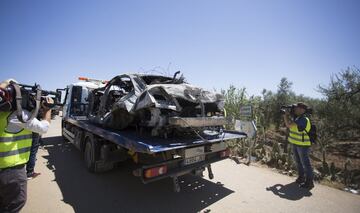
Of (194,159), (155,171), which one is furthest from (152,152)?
(194,159)

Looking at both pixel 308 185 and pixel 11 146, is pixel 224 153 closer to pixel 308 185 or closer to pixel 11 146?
pixel 308 185

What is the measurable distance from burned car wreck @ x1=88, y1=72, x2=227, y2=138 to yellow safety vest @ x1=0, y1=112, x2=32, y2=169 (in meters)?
1.64

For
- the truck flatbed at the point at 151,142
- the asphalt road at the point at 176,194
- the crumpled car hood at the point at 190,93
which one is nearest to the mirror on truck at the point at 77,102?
the asphalt road at the point at 176,194

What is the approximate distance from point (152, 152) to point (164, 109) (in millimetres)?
950

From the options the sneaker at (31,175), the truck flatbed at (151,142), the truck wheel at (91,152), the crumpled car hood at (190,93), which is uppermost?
the crumpled car hood at (190,93)

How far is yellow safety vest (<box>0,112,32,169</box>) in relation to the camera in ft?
6.90

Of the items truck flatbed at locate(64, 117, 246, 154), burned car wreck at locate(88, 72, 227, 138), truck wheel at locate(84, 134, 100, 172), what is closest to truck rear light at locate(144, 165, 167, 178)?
truck flatbed at locate(64, 117, 246, 154)

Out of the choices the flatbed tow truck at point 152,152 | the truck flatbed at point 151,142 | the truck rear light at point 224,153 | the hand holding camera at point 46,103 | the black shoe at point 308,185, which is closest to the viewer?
the hand holding camera at point 46,103

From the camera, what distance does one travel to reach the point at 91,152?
4.83 metres

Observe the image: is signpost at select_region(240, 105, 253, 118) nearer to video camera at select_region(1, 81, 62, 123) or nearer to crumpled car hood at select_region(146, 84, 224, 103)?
crumpled car hood at select_region(146, 84, 224, 103)

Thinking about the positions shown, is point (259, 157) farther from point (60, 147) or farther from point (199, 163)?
point (60, 147)

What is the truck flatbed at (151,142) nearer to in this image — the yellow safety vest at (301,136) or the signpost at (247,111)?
the yellow safety vest at (301,136)

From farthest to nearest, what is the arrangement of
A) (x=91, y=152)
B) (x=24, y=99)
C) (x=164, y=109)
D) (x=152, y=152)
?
(x=91, y=152) → (x=164, y=109) → (x=152, y=152) → (x=24, y=99)

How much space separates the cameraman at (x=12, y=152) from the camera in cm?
207
